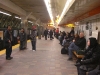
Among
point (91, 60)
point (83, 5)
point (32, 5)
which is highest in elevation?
point (32, 5)

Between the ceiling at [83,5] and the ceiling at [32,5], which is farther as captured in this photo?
the ceiling at [32,5]

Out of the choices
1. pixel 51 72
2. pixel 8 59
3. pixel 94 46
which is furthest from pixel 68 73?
pixel 8 59

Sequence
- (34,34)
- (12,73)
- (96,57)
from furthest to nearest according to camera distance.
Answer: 1. (34,34)
2. (12,73)
3. (96,57)

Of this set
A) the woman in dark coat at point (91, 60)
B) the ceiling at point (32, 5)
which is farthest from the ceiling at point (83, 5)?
the ceiling at point (32, 5)

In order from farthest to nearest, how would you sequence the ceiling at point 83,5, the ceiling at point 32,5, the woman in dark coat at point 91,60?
the ceiling at point 32,5 < the ceiling at point 83,5 < the woman in dark coat at point 91,60

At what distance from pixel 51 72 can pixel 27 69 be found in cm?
94

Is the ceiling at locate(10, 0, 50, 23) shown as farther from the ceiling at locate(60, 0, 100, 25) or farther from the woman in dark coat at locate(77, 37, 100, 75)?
the woman in dark coat at locate(77, 37, 100, 75)

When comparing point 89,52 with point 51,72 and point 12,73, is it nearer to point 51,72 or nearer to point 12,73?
point 51,72

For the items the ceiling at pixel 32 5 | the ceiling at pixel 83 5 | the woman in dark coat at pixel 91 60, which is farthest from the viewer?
the ceiling at pixel 32 5

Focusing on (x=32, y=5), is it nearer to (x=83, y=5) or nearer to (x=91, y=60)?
(x=83, y=5)

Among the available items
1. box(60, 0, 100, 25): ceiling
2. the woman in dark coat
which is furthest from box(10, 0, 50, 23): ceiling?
the woman in dark coat

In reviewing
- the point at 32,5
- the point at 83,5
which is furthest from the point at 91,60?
the point at 32,5

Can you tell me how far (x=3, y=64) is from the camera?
6.76 meters

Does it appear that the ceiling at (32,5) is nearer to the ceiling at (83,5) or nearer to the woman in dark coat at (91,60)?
the ceiling at (83,5)
